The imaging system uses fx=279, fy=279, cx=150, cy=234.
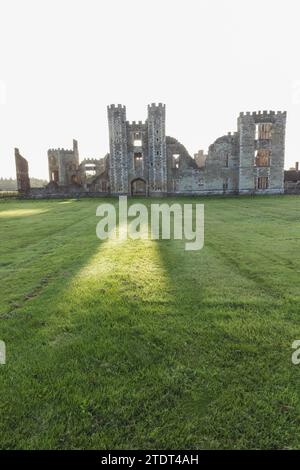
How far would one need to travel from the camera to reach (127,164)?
37562mm

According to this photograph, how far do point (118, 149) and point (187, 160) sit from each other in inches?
371

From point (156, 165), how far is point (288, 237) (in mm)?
29849

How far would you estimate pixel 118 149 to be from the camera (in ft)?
122

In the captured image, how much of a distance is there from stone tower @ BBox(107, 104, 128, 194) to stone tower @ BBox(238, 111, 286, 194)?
15.3 metres

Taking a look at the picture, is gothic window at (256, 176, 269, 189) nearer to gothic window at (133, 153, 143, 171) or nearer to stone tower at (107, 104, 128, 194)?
gothic window at (133, 153, 143, 171)

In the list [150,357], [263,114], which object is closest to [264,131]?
[263,114]

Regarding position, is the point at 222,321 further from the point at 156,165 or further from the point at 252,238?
the point at 156,165

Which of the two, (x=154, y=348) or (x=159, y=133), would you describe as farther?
(x=159, y=133)

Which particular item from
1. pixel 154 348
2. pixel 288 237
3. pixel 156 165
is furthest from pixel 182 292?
pixel 156 165

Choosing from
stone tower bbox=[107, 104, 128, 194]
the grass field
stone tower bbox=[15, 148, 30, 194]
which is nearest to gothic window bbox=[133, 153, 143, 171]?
stone tower bbox=[107, 104, 128, 194]

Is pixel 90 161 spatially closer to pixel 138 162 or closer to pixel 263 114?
pixel 138 162

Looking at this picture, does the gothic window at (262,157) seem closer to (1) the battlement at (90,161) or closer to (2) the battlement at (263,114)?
(2) the battlement at (263,114)

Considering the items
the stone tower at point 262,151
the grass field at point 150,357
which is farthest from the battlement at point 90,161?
the grass field at point 150,357

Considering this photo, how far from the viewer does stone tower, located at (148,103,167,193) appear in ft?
118
